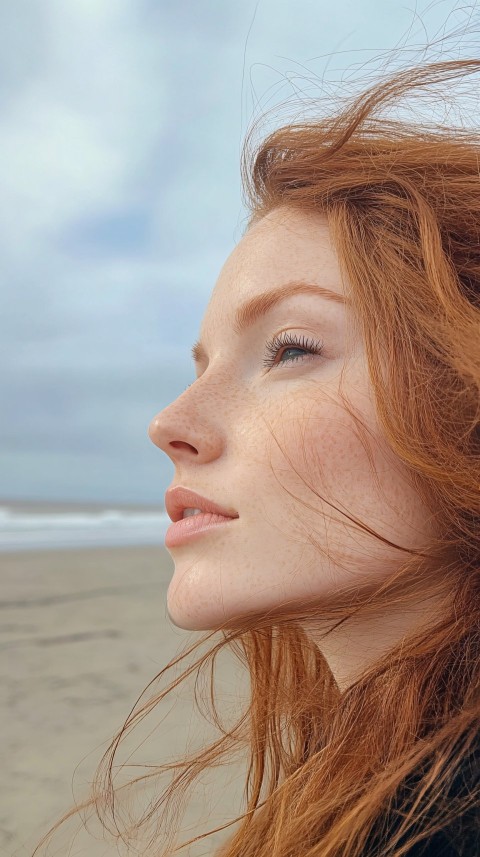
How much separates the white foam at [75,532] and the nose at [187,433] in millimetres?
10068

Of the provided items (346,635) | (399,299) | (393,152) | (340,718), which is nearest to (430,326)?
(399,299)

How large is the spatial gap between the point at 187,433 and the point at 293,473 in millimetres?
218

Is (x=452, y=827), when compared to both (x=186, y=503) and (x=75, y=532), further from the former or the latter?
(x=75, y=532)

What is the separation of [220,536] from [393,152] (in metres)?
0.82

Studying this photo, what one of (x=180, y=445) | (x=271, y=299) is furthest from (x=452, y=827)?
(x=271, y=299)

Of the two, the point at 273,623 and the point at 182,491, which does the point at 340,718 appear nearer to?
the point at 273,623

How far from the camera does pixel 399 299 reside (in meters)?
1.30

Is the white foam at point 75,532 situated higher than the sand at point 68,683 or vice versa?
the white foam at point 75,532

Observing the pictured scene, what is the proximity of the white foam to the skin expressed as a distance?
1010cm

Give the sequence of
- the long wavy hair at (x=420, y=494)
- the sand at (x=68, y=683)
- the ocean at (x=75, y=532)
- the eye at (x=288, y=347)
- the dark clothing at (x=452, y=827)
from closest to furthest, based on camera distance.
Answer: the dark clothing at (x=452, y=827)
the long wavy hair at (x=420, y=494)
the eye at (x=288, y=347)
the sand at (x=68, y=683)
the ocean at (x=75, y=532)

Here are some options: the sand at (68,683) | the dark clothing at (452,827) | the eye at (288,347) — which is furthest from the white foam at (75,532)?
the dark clothing at (452,827)

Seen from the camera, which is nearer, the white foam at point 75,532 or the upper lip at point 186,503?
the upper lip at point 186,503

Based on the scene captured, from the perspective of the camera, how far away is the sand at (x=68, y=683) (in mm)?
2459

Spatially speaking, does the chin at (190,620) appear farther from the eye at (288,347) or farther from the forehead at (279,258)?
the forehead at (279,258)
